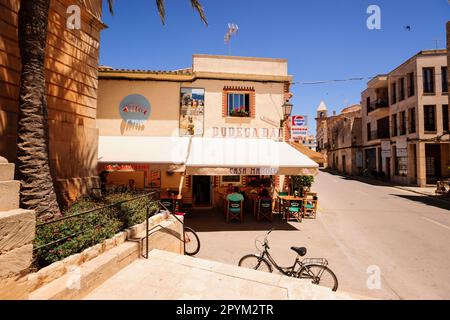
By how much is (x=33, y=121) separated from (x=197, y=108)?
897 centimetres

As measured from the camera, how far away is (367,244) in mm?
8055

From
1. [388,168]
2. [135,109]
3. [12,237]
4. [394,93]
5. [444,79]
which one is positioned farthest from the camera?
[388,168]

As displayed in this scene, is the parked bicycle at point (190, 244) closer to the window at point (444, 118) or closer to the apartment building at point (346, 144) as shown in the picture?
the window at point (444, 118)

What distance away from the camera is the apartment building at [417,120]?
24000mm

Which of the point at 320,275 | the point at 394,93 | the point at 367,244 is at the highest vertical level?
the point at 394,93

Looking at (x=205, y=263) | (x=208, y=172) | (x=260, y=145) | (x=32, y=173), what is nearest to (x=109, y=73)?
(x=208, y=172)

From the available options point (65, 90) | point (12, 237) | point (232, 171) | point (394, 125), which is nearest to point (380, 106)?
point (394, 125)

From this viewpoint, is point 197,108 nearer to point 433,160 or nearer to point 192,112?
point 192,112

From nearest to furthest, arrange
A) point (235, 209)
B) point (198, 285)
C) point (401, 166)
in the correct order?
point (198, 285) < point (235, 209) < point (401, 166)

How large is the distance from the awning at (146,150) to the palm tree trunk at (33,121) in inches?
187

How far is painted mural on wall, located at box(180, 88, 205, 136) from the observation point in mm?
13000

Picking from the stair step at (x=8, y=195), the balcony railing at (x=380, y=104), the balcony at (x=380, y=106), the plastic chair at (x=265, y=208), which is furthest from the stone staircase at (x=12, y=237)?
the balcony railing at (x=380, y=104)

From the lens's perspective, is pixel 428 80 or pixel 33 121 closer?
pixel 33 121

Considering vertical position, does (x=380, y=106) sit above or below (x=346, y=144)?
above
